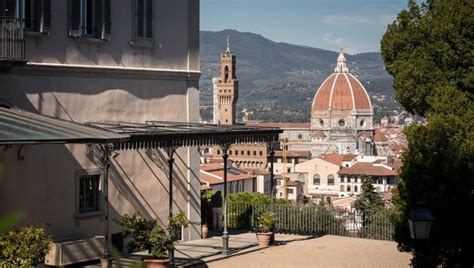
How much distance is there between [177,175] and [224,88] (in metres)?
161

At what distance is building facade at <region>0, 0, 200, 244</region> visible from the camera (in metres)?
13.4

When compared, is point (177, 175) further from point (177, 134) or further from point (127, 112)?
point (177, 134)

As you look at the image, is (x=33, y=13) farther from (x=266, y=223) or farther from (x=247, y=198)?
(x=247, y=198)

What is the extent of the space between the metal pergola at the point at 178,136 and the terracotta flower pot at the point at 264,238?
3.52 feet

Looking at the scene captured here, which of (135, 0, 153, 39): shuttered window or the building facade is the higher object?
(135, 0, 153, 39): shuttered window

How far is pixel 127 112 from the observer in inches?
620

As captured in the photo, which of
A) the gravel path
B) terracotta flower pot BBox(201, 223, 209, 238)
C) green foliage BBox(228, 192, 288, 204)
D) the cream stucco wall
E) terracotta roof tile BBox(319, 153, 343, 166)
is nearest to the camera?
the gravel path

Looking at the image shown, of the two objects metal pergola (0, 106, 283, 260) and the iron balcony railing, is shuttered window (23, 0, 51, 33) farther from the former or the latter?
metal pergola (0, 106, 283, 260)

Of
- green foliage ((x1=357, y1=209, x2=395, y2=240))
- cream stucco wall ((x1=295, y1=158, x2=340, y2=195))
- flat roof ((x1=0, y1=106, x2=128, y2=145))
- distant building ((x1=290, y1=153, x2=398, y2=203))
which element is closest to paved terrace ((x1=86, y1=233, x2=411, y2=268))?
green foliage ((x1=357, y1=209, x2=395, y2=240))

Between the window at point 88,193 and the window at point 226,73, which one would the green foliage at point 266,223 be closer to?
the window at point 88,193

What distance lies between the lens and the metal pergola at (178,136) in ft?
42.4

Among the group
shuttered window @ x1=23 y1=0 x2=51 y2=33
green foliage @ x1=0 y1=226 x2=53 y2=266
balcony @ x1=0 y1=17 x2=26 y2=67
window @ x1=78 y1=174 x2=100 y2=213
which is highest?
shuttered window @ x1=23 y1=0 x2=51 y2=33

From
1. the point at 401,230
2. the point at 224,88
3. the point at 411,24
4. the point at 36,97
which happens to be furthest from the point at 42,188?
the point at 224,88

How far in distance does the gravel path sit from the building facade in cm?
219
